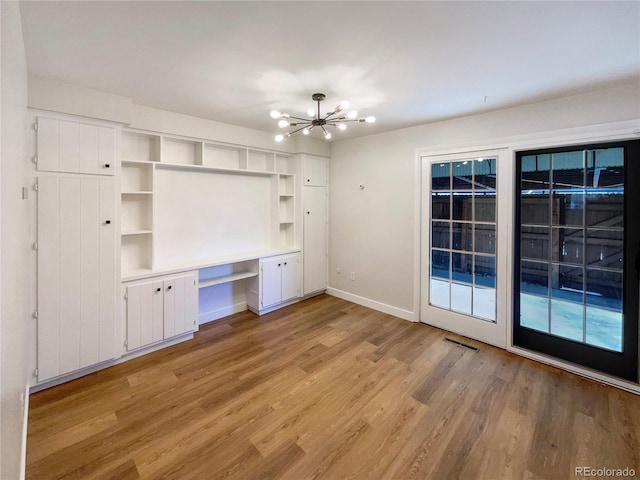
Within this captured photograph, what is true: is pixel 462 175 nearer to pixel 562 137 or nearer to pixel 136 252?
pixel 562 137

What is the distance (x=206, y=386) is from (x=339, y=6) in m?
3.04

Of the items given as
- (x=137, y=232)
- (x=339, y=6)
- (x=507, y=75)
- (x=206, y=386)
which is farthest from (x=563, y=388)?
(x=137, y=232)

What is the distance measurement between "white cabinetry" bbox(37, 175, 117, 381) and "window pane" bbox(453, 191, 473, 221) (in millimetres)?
3836

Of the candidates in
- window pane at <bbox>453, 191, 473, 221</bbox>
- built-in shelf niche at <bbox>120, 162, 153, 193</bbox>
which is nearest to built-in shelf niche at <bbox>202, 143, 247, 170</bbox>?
built-in shelf niche at <bbox>120, 162, 153, 193</bbox>

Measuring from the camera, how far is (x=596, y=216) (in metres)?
2.80

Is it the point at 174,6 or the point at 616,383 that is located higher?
the point at 174,6

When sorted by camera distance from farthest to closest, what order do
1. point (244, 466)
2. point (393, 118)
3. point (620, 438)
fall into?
point (393, 118), point (620, 438), point (244, 466)

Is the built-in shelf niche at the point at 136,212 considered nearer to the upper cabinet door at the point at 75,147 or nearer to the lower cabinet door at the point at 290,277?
the upper cabinet door at the point at 75,147

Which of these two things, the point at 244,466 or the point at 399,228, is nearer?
the point at 244,466

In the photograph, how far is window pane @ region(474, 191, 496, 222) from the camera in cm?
338

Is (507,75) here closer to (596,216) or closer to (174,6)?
(596,216)

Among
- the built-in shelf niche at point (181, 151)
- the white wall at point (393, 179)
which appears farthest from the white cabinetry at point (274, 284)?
the built-in shelf niche at point (181, 151)

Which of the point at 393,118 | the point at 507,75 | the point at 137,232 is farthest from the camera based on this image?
the point at 393,118

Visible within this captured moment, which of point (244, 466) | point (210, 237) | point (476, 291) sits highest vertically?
point (210, 237)
